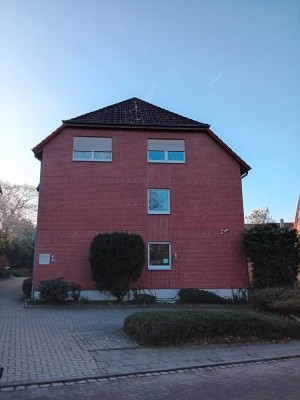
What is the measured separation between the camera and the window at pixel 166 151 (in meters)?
21.3

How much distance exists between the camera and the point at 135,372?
745 centimetres

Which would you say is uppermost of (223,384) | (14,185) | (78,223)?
(14,185)

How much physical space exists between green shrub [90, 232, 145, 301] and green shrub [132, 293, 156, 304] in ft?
1.85

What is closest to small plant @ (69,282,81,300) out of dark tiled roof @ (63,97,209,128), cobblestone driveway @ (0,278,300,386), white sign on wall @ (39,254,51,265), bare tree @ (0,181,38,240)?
white sign on wall @ (39,254,51,265)

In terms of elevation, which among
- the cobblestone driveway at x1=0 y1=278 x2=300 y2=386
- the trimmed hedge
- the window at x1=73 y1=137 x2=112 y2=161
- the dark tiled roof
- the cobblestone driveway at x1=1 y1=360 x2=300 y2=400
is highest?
the dark tiled roof

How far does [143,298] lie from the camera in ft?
61.4

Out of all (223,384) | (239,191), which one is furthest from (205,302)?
(223,384)

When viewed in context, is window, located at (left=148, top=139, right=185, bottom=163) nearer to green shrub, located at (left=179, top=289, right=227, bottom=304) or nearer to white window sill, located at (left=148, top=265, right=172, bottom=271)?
white window sill, located at (left=148, top=265, right=172, bottom=271)

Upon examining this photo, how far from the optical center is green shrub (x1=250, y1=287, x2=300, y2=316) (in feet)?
44.8

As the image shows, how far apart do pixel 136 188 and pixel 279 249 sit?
7488 millimetres

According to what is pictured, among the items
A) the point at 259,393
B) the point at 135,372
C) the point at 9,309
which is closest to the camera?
the point at 259,393

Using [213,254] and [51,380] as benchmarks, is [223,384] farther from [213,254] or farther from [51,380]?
[213,254]

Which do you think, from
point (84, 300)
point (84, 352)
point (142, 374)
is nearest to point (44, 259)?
point (84, 300)

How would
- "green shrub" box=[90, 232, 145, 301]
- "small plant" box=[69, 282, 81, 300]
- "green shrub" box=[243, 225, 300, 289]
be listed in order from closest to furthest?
"green shrub" box=[90, 232, 145, 301], "small plant" box=[69, 282, 81, 300], "green shrub" box=[243, 225, 300, 289]
